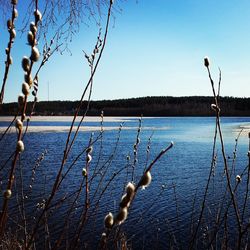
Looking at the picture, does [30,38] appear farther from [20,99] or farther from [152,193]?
[152,193]

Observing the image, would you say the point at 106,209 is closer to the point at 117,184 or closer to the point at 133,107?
the point at 117,184

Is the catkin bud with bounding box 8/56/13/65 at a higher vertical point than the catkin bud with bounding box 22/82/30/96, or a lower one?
higher

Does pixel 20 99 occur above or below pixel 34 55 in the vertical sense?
below

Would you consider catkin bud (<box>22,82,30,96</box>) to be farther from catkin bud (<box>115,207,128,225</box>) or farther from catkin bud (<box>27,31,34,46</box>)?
catkin bud (<box>115,207,128,225</box>)

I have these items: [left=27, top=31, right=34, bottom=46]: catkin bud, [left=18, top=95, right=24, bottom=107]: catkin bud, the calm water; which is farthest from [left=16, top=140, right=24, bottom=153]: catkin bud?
the calm water

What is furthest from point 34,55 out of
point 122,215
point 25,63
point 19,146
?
point 122,215

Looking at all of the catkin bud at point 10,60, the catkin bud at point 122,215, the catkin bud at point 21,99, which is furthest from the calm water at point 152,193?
the catkin bud at point 122,215

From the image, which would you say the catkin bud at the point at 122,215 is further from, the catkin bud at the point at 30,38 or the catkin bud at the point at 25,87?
the catkin bud at the point at 30,38

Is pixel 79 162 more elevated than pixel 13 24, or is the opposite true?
pixel 13 24

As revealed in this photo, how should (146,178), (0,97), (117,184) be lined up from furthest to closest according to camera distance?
(117,184) < (0,97) < (146,178)

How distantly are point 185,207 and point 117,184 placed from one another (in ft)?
9.12

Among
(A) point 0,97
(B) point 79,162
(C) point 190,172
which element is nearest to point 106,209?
(C) point 190,172

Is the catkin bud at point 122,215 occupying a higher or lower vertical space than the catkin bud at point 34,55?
lower

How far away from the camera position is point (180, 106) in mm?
103188
